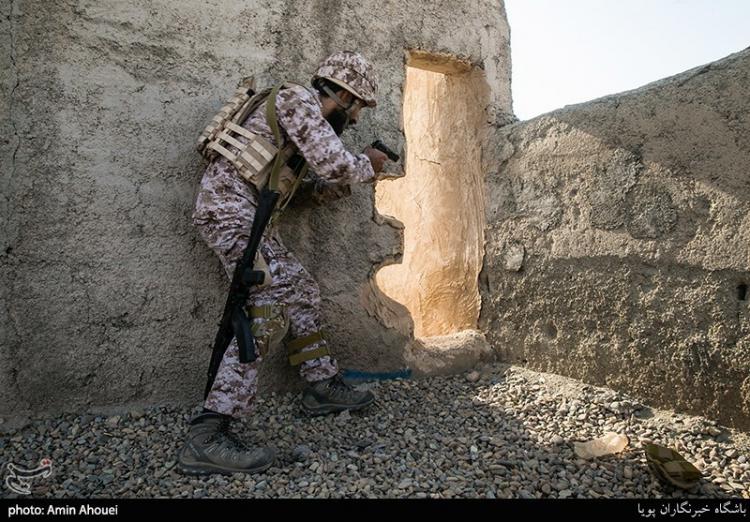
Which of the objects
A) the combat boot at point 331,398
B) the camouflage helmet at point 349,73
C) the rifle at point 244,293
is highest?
the camouflage helmet at point 349,73

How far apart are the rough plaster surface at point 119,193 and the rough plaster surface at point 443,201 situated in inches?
38.0

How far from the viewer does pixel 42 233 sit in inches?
90.0

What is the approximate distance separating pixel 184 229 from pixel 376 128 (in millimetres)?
1113

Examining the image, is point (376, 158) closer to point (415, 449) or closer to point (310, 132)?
point (310, 132)

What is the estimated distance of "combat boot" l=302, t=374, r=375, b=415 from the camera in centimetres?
248

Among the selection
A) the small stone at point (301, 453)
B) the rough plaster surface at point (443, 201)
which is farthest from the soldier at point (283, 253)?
the rough plaster surface at point (443, 201)

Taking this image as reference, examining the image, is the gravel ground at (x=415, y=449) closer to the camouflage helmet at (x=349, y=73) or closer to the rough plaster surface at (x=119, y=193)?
the rough plaster surface at (x=119, y=193)

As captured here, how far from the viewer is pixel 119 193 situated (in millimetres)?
2391

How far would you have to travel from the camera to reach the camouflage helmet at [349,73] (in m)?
2.43

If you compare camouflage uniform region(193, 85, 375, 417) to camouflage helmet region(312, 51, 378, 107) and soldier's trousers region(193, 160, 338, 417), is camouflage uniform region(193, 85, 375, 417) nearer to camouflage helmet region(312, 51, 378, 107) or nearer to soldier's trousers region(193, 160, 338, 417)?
soldier's trousers region(193, 160, 338, 417)

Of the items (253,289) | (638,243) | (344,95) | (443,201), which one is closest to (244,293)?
(253,289)

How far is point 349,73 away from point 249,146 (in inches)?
21.9

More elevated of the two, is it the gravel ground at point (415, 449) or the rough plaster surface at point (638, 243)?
the rough plaster surface at point (638, 243)

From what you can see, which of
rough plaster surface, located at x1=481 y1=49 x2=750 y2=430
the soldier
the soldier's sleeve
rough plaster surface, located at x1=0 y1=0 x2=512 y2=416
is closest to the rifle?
the soldier
